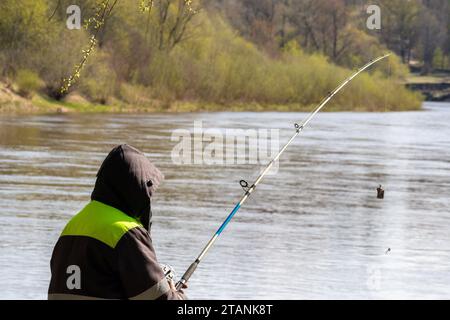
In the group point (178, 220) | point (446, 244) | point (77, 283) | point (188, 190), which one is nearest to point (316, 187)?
point (188, 190)

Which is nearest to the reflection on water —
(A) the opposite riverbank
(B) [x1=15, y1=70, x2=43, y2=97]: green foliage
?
(A) the opposite riverbank

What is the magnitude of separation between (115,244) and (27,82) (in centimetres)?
5473

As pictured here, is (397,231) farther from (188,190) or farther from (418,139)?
(418,139)

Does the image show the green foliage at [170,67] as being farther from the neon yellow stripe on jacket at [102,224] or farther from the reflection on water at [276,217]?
the neon yellow stripe on jacket at [102,224]

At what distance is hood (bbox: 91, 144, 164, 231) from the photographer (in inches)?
194

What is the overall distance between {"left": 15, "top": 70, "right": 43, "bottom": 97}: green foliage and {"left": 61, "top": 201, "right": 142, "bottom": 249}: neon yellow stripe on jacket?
53.4 meters

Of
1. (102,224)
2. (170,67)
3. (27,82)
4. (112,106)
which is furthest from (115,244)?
(170,67)

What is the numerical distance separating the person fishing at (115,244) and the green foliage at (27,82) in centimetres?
5338

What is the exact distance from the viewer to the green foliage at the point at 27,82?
57.9 m

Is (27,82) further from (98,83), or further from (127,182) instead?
(127,182)

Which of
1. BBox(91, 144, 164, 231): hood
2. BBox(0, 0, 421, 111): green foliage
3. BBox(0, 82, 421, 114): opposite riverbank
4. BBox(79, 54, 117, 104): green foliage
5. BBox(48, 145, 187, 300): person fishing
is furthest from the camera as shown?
BBox(79, 54, 117, 104): green foliage

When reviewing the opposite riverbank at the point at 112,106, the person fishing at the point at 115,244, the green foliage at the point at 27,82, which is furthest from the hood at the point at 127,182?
the green foliage at the point at 27,82

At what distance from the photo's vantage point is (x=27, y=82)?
5859cm

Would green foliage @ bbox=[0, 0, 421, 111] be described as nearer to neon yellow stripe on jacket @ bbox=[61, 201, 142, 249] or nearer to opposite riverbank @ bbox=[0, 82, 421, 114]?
opposite riverbank @ bbox=[0, 82, 421, 114]
